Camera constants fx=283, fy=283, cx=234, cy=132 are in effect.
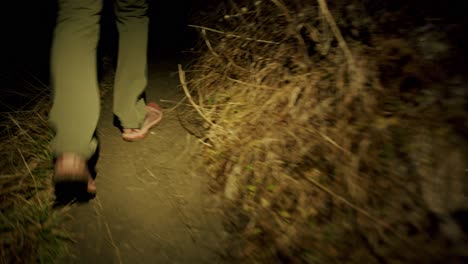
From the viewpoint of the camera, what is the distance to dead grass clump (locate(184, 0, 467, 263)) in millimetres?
1317

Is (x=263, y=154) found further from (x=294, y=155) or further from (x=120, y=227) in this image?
(x=120, y=227)

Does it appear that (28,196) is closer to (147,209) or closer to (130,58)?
(147,209)

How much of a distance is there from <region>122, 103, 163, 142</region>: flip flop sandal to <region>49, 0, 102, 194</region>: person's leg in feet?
2.35

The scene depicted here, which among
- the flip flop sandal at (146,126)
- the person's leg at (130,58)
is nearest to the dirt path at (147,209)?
the flip flop sandal at (146,126)

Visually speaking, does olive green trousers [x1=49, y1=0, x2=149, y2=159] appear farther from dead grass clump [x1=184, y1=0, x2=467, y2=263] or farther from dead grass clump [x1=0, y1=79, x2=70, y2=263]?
dead grass clump [x1=184, y1=0, x2=467, y2=263]

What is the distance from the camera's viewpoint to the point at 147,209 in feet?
5.91

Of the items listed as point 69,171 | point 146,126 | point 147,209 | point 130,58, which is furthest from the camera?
point 146,126

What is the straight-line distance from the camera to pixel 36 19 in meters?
4.12

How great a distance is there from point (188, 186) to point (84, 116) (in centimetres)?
78

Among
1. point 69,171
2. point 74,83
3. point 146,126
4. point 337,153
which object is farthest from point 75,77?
point 337,153

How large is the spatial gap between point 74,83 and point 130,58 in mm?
662

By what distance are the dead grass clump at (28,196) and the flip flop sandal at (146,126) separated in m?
0.58

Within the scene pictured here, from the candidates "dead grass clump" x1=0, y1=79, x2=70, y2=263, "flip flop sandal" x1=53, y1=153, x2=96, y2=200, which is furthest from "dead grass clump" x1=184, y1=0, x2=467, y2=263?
"dead grass clump" x1=0, y1=79, x2=70, y2=263

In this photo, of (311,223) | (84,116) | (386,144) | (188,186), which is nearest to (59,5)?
(84,116)
